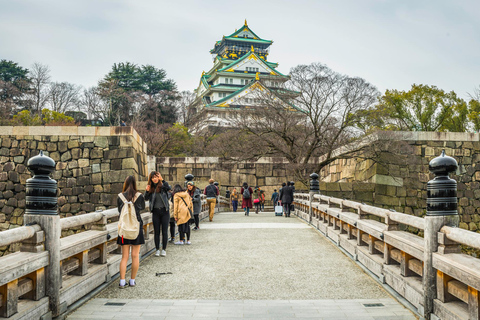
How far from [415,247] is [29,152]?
1470 cm

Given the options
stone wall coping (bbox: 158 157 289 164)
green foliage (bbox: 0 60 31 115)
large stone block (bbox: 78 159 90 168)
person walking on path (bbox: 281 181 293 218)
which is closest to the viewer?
large stone block (bbox: 78 159 90 168)

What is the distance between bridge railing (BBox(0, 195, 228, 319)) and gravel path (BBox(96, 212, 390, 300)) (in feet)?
1.27

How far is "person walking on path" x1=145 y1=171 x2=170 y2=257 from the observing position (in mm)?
7668

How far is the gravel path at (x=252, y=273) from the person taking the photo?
5.44 metres

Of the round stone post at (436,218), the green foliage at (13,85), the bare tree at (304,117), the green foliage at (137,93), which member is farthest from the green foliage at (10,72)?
the round stone post at (436,218)

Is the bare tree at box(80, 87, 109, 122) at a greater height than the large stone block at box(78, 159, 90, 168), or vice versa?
the bare tree at box(80, 87, 109, 122)

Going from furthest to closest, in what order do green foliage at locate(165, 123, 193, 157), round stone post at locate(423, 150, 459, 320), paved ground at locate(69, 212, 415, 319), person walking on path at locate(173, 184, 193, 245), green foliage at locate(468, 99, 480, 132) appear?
green foliage at locate(165, 123, 193, 157) < green foliage at locate(468, 99, 480, 132) < person walking on path at locate(173, 184, 193, 245) < paved ground at locate(69, 212, 415, 319) < round stone post at locate(423, 150, 459, 320)

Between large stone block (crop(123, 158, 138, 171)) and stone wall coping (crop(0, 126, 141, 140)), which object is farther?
stone wall coping (crop(0, 126, 141, 140))

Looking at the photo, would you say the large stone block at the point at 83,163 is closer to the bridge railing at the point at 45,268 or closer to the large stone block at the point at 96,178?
the large stone block at the point at 96,178

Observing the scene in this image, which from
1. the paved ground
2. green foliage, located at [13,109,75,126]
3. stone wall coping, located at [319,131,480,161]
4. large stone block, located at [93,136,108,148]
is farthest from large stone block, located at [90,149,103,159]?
green foliage, located at [13,109,75,126]

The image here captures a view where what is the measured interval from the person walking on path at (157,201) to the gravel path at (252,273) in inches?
19.5

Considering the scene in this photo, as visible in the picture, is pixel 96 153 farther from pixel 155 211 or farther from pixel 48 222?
pixel 48 222

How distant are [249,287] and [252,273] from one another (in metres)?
0.83

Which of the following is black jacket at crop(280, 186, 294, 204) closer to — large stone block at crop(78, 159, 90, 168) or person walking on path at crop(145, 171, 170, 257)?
large stone block at crop(78, 159, 90, 168)
